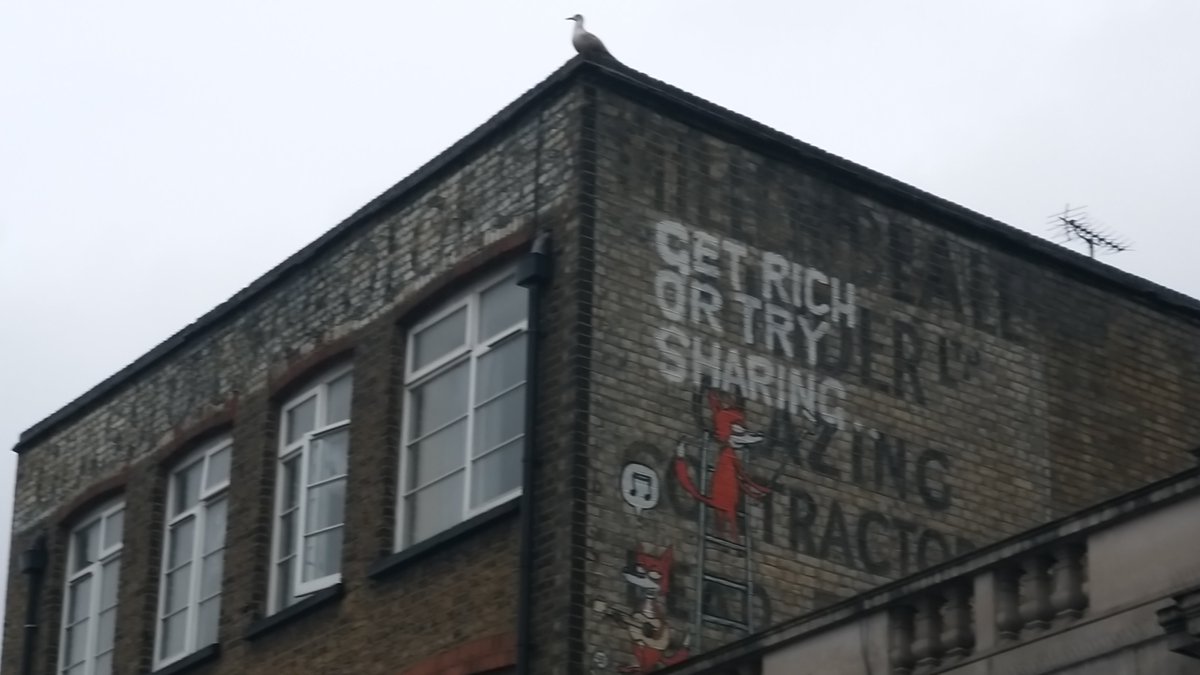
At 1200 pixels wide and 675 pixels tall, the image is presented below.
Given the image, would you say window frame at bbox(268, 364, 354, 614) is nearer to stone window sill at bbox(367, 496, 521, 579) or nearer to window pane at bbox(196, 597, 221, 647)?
window pane at bbox(196, 597, 221, 647)

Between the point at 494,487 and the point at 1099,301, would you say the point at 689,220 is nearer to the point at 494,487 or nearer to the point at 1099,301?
the point at 494,487

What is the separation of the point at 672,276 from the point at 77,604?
10.0 m

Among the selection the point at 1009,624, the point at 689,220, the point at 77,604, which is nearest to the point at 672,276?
the point at 689,220

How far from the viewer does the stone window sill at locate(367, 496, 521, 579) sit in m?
18.6

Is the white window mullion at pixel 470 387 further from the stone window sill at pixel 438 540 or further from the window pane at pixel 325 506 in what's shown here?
the window pane at pixel 325 506

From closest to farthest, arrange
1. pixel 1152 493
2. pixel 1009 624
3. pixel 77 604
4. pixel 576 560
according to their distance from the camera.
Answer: pixel 1152 493
pixel 1009 624
pixel 576 560
pixel 77 604

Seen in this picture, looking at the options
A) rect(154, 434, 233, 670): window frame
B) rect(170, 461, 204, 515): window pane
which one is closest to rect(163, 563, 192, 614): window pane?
rect(154, 434, 233, 670): window frame

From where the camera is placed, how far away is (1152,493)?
12031mm

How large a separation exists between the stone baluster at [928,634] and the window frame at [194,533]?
424 inches

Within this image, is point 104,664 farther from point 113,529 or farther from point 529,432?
point 529,432

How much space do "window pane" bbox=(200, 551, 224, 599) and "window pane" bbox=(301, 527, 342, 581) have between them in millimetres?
1743

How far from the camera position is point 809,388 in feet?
64.5

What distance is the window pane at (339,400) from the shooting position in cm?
2159

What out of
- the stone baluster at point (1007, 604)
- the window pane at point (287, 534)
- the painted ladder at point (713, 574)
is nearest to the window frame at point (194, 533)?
the window pane at point (287, 534)
